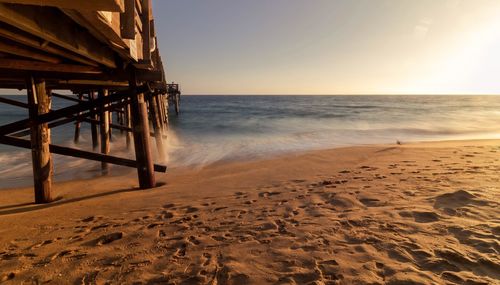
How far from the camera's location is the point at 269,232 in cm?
343

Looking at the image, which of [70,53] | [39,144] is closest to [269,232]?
[70,53]

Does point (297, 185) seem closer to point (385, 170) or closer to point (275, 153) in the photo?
point (385, 170)

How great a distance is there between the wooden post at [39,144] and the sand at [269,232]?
336 mm

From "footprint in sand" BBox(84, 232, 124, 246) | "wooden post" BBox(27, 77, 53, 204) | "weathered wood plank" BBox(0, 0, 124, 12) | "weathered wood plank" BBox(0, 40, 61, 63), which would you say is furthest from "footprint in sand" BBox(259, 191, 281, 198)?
"weathered wood plank" BBox(0, 0, 124, 12)

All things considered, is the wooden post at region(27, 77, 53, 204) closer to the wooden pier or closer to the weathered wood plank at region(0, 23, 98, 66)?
the wooden pier

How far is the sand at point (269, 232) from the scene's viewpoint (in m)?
2.62

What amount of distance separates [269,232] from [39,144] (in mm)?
4377

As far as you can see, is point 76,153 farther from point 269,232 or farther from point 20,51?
point 269,232

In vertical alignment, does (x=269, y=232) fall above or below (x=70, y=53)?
below

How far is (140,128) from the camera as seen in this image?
5648 millimetres

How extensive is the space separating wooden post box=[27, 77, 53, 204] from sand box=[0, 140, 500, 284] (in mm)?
336

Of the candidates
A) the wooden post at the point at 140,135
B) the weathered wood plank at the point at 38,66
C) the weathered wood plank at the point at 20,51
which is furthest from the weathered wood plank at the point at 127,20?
the wooden post at the point at 140,135

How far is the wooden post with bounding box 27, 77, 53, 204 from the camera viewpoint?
5066mm

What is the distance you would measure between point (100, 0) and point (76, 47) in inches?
74.1
